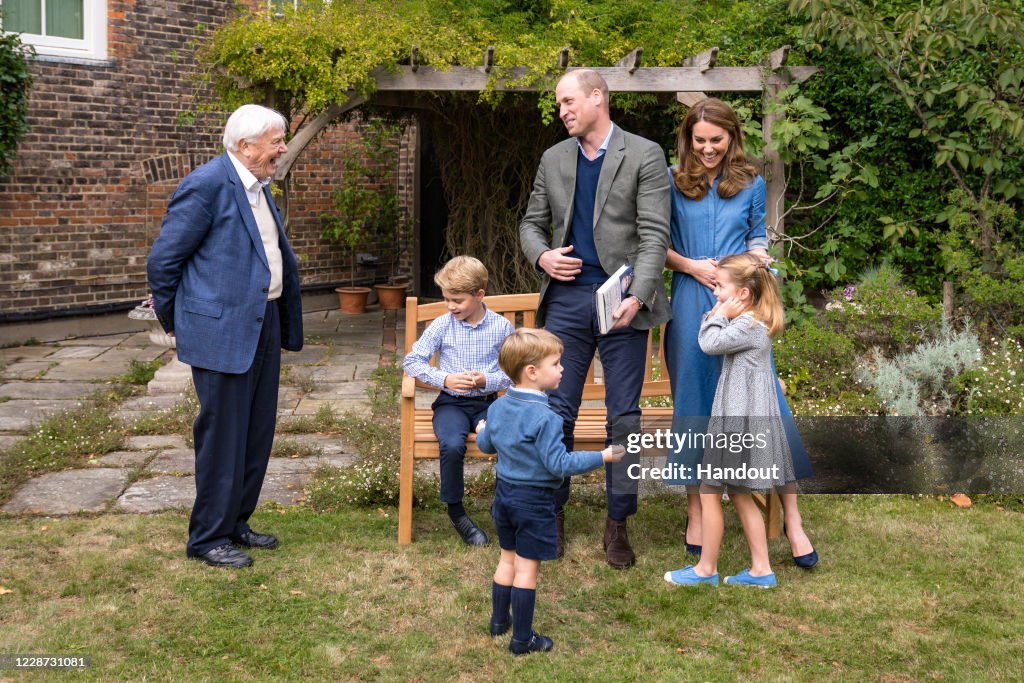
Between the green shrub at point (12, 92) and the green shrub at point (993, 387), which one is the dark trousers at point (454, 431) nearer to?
the green shrub at point (993, 387)

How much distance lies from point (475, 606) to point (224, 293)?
5.07 feet

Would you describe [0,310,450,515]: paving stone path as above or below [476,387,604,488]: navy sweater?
below

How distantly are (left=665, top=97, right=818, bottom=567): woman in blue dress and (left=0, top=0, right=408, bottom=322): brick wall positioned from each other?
717 centimetres

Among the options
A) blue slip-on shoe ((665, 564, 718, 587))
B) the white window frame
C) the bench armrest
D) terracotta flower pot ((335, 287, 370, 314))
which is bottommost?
blue slip-on shoe ((665, 564, 718, 587))

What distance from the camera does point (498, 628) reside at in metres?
3.63

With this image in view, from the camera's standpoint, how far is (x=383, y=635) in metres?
3.66

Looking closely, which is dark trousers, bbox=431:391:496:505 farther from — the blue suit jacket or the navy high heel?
the navy high heel

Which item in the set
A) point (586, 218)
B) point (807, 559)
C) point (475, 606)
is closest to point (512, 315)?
point (586, 218)

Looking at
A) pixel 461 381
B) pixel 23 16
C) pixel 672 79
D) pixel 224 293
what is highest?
pixel 23 16

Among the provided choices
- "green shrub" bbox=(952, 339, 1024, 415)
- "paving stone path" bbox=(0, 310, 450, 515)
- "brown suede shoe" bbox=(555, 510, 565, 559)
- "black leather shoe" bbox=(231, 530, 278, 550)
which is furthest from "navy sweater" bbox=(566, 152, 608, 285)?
"green shrub" bbox=(952, 339, 1024, 415)

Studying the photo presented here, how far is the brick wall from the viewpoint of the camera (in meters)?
10.2

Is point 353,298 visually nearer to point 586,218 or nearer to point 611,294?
point 586,218

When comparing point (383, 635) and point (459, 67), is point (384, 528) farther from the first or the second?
point (459, 67)

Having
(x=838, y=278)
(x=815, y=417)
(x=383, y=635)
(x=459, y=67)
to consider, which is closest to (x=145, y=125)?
(x=459, y=67)
